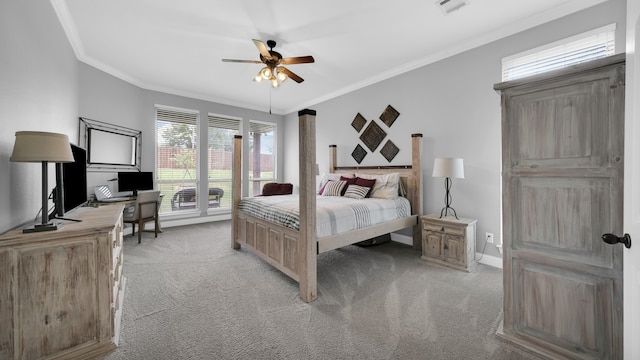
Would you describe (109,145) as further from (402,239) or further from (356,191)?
(402,239)

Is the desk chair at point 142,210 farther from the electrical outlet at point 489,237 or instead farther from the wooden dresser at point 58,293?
the electrical outlet at point 489,237

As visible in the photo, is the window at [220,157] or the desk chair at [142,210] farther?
the window at [220,157]

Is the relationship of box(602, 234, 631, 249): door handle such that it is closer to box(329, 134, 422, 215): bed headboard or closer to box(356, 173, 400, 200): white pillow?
box(356, 173, 400, 200): white pillow

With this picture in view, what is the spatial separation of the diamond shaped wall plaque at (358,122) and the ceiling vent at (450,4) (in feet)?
7.25

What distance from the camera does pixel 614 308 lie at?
1.32 metres

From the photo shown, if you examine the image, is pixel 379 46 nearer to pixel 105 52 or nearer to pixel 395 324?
pixel 395 324

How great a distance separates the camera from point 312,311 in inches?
81.2

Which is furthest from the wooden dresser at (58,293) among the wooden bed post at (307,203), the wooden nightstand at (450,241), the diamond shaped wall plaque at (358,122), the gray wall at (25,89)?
the diamond shaped wall plaque at (358,122)

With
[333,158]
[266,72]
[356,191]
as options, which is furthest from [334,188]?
[266,72]

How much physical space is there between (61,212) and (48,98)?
1.29m

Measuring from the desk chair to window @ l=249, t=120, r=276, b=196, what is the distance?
2.36 meters

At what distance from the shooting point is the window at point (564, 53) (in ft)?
7.60

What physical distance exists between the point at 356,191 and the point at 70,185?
124 inches

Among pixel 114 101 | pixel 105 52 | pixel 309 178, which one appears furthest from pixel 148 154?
pixel 309 178
